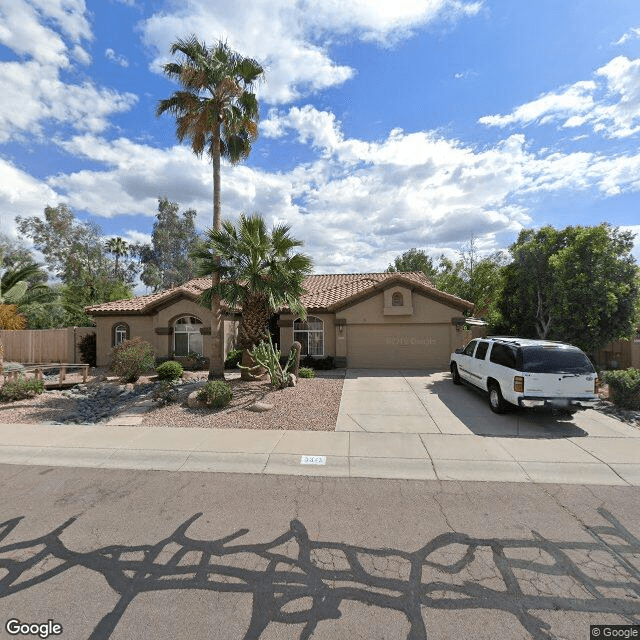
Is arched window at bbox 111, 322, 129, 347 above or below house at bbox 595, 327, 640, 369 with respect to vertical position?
above

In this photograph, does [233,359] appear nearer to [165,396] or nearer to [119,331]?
[165,396]

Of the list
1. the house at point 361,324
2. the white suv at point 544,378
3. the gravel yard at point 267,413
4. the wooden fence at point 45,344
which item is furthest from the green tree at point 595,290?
the wooden fence at point 45,344

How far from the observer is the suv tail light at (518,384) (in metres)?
8.25

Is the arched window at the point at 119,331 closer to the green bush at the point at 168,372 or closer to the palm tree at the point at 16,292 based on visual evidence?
the palm tree at the point at 16,292

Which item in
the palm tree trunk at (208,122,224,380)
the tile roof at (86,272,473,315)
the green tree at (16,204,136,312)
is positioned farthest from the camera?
the green tree at (16,204,136,312)

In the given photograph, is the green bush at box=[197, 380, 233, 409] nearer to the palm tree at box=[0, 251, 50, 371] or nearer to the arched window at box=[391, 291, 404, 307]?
the arched window at box=[391, 291, 404, 307]

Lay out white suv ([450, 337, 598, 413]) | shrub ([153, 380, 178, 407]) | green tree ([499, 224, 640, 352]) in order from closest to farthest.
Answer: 1. white suv ([450, 337, 598, 413])
2. shrub ([153, 380, 178, 407])
3. green tree ([499, 224, 640, 352])

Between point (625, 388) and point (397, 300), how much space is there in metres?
9.47

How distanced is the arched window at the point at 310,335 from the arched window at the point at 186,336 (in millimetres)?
5074

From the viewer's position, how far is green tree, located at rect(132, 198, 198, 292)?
4025 cm

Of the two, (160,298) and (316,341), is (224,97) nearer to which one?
(160,298)

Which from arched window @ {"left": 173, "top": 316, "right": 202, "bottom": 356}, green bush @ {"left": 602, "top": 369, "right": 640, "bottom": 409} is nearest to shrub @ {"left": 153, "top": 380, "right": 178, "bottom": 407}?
arched window @ {"left": 173, "top": 316, "right": 202, "bottom": 356}

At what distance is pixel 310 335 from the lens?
722 inches

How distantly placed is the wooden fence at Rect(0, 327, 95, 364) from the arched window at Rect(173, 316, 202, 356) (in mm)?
5205
